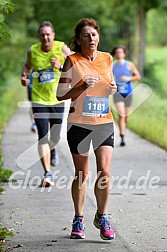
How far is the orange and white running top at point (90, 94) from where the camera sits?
6.94 metres

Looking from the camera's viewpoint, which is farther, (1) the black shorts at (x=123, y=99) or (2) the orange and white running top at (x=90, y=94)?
(1) the black shorts at (x=123, y=99)

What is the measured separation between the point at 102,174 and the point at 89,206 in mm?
1850

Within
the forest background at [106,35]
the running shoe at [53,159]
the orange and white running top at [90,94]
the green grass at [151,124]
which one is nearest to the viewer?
the orange and white running top at [90,94]

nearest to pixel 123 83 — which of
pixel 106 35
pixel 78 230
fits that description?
pixel 78 230

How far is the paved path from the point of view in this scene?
6832 mm

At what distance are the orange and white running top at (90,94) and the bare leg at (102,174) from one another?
0.27 meters

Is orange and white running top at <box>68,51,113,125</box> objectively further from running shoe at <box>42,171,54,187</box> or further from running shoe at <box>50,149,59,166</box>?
running shoe at <box>50,149,59,166</box>

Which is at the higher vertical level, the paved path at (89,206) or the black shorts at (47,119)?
the black shorts at (47,119)

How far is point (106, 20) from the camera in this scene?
4103 centimetres

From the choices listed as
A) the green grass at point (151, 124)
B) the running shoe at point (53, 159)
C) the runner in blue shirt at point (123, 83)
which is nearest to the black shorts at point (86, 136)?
the running shoe at point (53, 159)

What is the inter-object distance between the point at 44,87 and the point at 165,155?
3.58 meters

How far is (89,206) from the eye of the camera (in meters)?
8.64

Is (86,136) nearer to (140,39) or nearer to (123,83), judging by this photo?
(123,83)

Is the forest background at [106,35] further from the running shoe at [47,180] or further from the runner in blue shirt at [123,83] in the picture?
the running shoe at [47,180]
